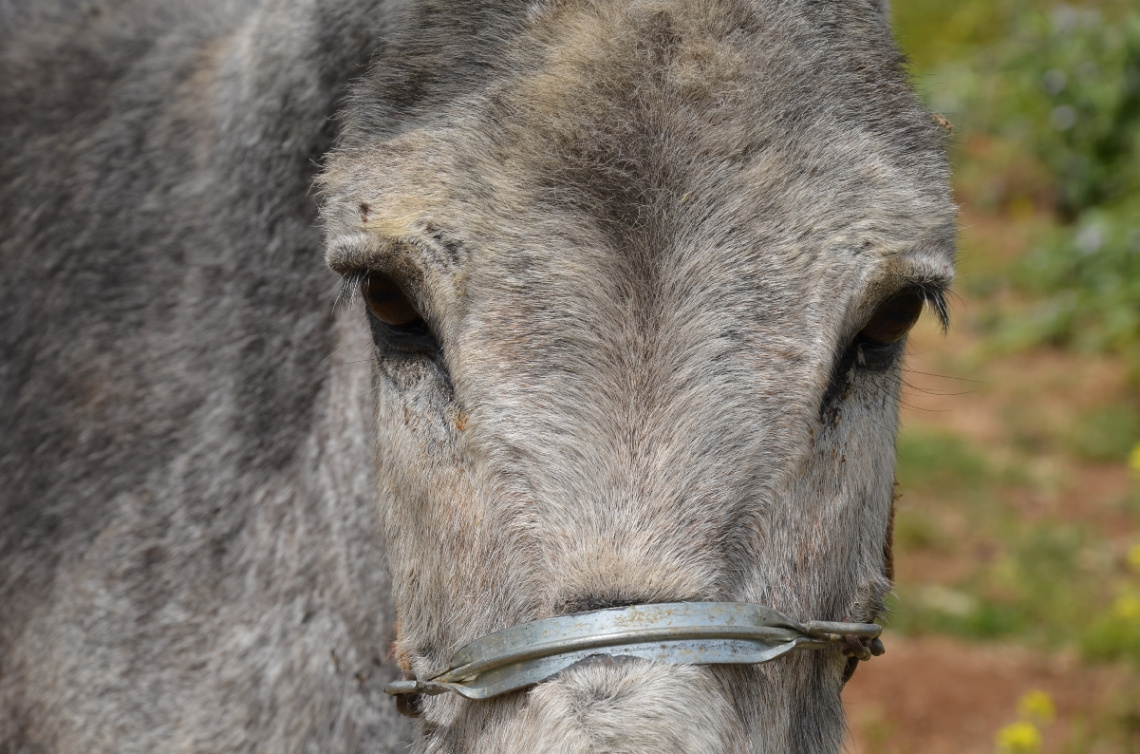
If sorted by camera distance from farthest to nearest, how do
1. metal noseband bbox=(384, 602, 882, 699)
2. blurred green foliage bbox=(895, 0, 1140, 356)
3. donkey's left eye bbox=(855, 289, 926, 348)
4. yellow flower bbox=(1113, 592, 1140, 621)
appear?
blurred green foliage bbox=(895, 0, 1140, 356) → yellow flower bbox=(1113, 592, 1140, 621) → donkey's left eye bbox=(855, 289, 926, 348) → metal noseband bbox=(384, 602, 882, 699)

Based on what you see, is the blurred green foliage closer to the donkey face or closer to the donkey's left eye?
the donkey's left eye

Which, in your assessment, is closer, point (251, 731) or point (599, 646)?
point (599, 646)

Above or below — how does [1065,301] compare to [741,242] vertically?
below

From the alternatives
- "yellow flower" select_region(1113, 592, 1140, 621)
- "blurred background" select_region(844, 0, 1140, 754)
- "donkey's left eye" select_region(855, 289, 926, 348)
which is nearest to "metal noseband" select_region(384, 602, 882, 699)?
"donkey's left eye" select_region(855, 289, 926, 348)

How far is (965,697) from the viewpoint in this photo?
19.1 feet

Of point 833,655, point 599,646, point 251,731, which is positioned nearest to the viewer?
point 599,646

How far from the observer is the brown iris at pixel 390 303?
7.61 feet

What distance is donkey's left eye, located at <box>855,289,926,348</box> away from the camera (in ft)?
7.49

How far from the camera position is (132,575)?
3246 millimetres

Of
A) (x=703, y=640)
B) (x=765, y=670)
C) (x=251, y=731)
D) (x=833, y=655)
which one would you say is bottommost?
(x=251, y=731)

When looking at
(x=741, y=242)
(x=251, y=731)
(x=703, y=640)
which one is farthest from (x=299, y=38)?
(x=703, y=640)

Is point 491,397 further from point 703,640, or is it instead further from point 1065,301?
point 1065,301

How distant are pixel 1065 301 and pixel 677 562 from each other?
862cm

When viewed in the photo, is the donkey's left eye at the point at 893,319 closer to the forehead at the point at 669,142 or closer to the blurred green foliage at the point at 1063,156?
the forehead at the point at 669,142
